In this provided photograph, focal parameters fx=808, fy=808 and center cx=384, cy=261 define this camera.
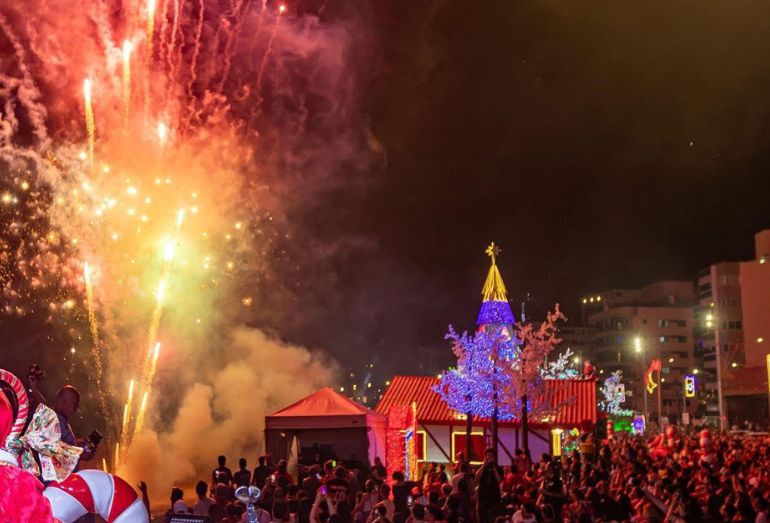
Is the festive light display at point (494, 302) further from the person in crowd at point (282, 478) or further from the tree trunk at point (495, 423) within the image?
the person in crowd at point (282, 478)

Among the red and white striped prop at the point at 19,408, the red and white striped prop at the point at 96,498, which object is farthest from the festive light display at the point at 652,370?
the red and white striped prop at the point at 19,408

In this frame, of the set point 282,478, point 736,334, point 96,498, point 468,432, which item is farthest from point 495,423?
point 736,334

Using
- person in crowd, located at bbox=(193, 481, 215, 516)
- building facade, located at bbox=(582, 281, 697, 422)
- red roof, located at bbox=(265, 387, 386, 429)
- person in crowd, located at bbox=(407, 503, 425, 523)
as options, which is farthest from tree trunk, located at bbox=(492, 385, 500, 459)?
building facade, located at bbox=(582, 281, 697, 422)

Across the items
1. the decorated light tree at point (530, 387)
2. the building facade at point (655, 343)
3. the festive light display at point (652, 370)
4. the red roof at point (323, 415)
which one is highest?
the building facade at point (655, 343)

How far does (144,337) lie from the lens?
3444cm

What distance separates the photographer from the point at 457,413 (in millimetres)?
30062

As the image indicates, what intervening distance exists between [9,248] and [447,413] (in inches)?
659

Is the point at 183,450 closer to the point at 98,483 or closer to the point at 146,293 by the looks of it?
the point at 146,293

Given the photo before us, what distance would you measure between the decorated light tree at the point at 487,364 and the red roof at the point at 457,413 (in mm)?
576

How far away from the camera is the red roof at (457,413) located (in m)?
29.4

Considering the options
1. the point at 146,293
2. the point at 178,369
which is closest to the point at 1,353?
the point at 146,293

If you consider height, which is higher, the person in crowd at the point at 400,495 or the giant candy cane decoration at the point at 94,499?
the giant candy cane decoration at the point at 94,499

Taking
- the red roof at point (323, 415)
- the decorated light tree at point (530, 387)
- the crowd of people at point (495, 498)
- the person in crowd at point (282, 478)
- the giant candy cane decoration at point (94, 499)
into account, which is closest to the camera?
the giant candy cane decoration at point (94, 499)

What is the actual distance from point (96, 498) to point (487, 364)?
82.4ft
